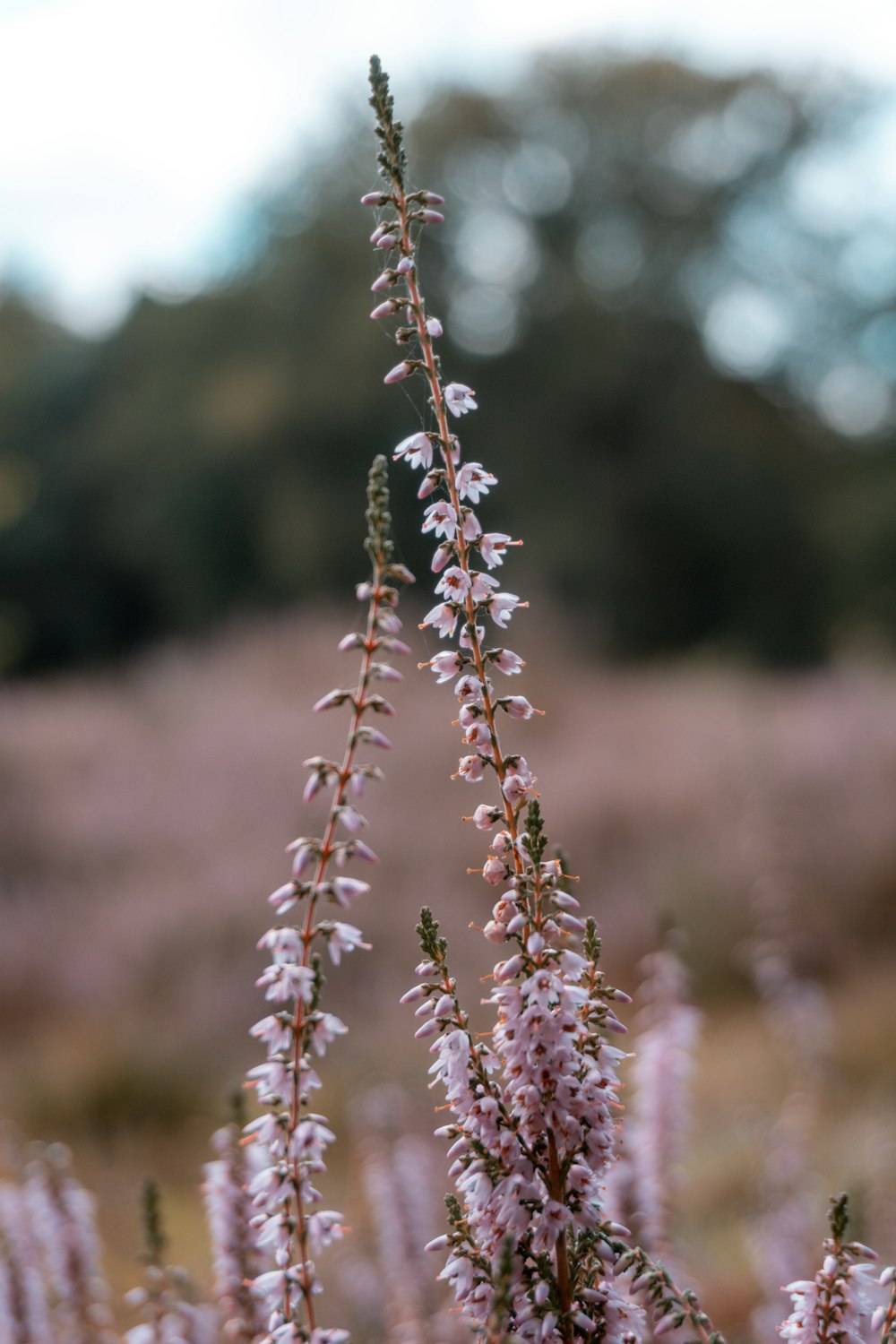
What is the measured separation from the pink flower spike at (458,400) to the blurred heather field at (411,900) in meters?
Answer: 1.54

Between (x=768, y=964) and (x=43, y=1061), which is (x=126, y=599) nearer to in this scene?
(x=43, y=1061)

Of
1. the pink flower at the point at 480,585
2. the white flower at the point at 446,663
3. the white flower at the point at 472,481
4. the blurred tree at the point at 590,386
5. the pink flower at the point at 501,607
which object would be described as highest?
the blurred tree at the point at 590,386

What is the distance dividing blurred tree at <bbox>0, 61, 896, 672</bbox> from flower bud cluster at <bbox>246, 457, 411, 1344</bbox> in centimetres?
1886

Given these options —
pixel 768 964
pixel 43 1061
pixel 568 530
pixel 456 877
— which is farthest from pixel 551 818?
pixel 568 530

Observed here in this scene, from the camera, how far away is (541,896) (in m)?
1.22

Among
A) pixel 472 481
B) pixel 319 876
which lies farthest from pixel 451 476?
pixel 319 876

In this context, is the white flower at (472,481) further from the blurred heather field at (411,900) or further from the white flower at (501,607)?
the blurred heather field at (411,900)

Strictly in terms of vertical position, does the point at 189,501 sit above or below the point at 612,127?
below

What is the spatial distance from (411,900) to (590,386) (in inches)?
546

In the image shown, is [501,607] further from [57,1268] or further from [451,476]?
[57,1268]

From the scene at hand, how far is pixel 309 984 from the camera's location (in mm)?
1137

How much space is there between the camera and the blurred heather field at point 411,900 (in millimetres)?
5285

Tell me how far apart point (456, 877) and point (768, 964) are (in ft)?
14.4

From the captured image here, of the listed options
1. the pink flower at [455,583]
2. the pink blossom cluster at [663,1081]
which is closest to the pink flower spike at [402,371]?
the pink flower at [455,583]
